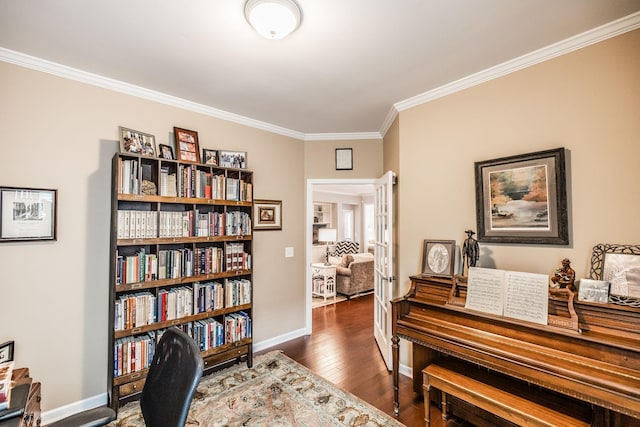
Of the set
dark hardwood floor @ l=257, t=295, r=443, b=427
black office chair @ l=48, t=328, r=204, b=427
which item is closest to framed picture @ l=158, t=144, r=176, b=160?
black office chair @ l=48, t=328, r=204, b=427

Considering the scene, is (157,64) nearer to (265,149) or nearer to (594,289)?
(265,149)

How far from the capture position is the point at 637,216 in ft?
5.71

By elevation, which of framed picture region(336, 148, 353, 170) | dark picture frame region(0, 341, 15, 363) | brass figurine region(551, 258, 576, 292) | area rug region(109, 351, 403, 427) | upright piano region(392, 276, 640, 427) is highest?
framed picture region(336, 148, 353, 170)

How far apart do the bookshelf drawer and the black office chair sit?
1.28m

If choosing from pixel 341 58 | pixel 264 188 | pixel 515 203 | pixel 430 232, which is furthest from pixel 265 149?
pixel 515 203

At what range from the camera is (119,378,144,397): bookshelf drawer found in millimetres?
2242

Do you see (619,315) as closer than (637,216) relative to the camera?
Yes

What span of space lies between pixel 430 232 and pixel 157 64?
8.76 feet

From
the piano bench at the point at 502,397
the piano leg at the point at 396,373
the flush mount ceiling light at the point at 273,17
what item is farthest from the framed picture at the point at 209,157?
the piano bench at the point at 502,397

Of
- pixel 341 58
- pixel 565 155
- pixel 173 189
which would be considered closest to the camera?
pixel 565 155

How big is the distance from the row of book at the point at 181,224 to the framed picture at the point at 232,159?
52 centimetres

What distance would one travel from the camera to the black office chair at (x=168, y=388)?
1.05 meters

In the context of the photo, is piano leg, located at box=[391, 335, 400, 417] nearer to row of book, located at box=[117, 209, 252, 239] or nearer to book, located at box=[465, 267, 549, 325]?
book, located at box=[465, 267, 549, 325]

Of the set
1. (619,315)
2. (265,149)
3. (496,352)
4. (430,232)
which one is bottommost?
(496,352)
